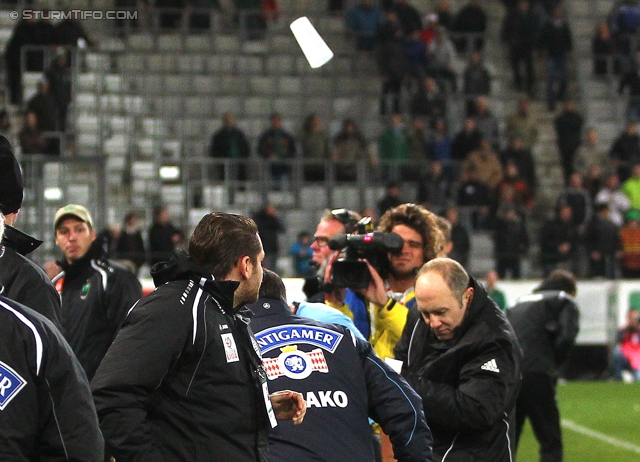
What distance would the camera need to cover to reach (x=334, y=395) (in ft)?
12.3

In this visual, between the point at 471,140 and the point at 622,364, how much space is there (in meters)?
4.64

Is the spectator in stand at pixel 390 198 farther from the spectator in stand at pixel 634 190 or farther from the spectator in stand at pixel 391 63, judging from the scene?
the spectator in stand at pixel 634 190

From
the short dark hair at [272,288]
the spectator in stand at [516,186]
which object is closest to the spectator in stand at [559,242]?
the spectator in stand at [516,186]

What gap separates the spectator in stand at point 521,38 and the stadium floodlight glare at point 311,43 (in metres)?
15.2

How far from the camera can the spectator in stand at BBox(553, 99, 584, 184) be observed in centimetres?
2003

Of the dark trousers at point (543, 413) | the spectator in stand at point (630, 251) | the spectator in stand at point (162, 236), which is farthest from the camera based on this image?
the spectator in stand at point (630, 251)

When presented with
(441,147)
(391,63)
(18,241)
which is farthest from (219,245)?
(391,63)

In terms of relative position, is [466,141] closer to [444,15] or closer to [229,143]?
[444,15]

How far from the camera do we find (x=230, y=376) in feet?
10.7

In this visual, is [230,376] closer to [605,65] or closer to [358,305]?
[358,305]

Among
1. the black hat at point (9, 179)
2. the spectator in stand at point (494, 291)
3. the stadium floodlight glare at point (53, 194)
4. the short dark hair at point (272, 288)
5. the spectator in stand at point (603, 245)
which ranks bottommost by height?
the spectator in stand at point (494, 291)

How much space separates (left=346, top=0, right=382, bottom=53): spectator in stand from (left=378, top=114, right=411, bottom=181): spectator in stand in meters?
2.30

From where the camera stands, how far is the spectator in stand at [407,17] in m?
20.3

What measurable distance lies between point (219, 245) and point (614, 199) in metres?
16.0
